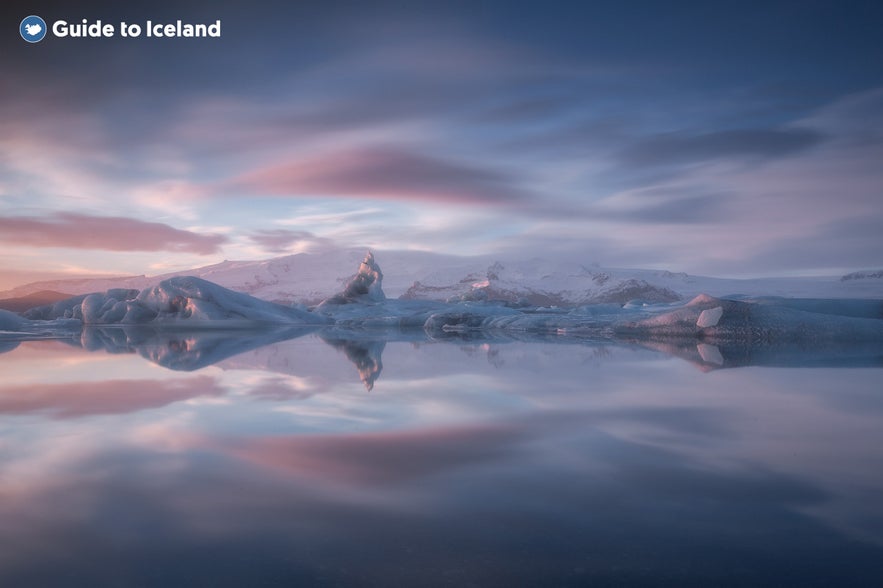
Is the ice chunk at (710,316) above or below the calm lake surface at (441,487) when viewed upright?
above

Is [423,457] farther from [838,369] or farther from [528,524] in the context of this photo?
[838,369]

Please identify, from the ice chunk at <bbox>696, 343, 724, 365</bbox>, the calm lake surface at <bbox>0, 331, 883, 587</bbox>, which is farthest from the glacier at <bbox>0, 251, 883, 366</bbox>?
the calm lake surface at <bbox>0, 331, 883, 587</bbox>

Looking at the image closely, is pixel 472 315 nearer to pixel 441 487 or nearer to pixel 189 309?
pixel 189 309

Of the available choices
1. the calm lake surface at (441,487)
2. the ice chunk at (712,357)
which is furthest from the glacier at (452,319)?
the calm lake surface at (441,487)

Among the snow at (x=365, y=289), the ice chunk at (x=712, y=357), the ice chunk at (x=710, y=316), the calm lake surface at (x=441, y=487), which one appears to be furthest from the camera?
the snow at (x=365, y=289)

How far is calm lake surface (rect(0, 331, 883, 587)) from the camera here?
1.69 metres

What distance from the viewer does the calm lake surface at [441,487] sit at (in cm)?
169

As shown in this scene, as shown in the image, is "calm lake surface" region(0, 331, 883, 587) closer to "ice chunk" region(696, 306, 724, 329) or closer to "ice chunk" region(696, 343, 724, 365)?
"ice chunk" region(696, 343, 724, 365)

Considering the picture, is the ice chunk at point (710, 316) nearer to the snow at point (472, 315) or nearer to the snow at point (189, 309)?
the snow at point (472, 315)

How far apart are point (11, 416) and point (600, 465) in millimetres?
3838

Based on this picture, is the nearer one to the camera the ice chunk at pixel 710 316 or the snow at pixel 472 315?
the snow at pixel 472 315

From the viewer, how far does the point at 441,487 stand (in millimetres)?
2383

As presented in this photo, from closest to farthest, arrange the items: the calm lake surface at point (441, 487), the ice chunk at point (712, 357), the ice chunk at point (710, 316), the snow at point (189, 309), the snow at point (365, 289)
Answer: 1. the calm lake surface at point (441, 487)
2. the ice chunk at point (712, 357)
3. the ice chunk at point (710, 316)
4. the snow at point (189, 309)
5. the snow at point (365, 289)

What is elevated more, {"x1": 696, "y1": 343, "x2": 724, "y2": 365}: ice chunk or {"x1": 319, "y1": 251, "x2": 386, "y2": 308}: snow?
{"x1": 319, "y1": 251, "x2": 386, "y2": 308}: snow
